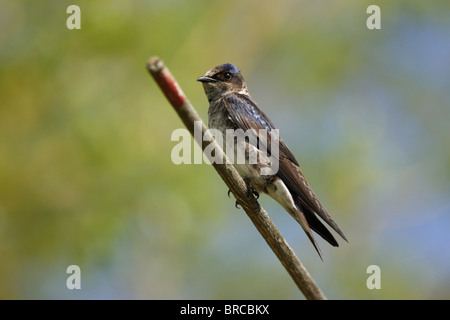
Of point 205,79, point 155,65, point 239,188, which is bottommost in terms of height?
point 239,188

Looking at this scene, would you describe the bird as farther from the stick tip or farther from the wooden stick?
the stick tip

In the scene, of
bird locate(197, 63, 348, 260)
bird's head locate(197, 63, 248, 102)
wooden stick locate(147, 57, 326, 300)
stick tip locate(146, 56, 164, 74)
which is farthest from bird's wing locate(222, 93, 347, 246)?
stick tip locate(146, 56, 164, 74)

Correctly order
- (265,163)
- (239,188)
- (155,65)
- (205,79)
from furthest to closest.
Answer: (205,79), (265,163), (239,188), (155,65)

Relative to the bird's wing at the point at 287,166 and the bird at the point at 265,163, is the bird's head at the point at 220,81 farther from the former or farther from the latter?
the bird's wing at the point at 287,166

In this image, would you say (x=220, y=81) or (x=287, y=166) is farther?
(x=220, y=81)

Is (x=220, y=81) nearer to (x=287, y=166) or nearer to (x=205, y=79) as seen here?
(x=205, y=79)

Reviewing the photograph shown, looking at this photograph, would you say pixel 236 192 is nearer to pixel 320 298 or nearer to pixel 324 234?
pixel 320 298

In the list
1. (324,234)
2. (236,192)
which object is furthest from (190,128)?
(324,234)

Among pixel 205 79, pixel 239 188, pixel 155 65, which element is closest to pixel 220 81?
pixel 205 79
